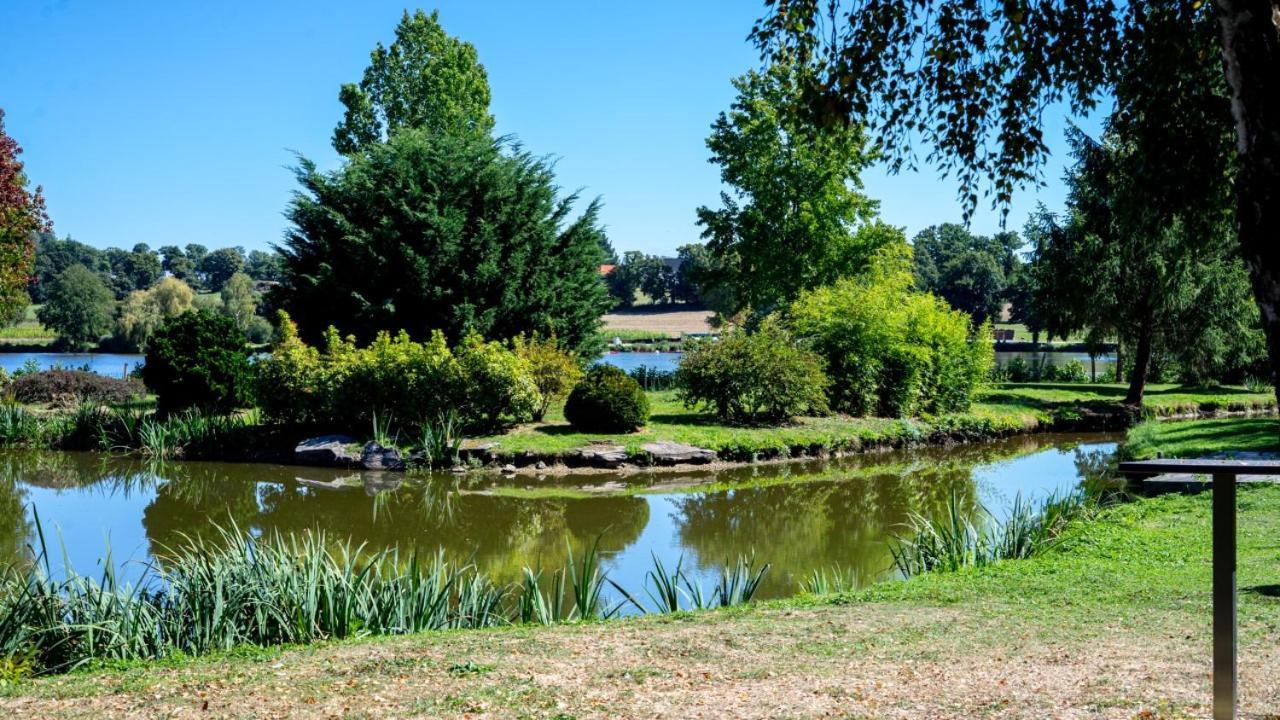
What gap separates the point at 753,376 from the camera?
21.8m

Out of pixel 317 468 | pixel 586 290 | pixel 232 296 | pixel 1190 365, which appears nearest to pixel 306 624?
pixel 317 468

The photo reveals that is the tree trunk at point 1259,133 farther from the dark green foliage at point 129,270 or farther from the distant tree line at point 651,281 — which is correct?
the dark green foliage at point 129,270

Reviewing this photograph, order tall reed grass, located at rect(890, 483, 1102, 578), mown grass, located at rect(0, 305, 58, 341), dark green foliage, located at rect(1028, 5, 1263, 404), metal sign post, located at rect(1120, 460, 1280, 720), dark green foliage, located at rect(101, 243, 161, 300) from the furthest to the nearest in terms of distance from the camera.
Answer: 1. dark green foliage, located at rect(101, 243, 161, 300)
2. mown grass, located at rect(0, 305, 58, 341)
3. dark green foliage, located at rect(1028, 5, 1263, 404)
4. tall reed grass, located at rect(890, 483, 1102, 578)
5. metal sign post, located at rect(1120, 460, 1280, 720)

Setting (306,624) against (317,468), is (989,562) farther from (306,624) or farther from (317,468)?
(317,468)

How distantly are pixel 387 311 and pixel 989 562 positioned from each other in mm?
18305

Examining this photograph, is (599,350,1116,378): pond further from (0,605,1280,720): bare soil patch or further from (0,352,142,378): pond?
(0,605,1280,720): bare soil patch

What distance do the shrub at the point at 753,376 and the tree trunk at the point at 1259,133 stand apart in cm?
1740

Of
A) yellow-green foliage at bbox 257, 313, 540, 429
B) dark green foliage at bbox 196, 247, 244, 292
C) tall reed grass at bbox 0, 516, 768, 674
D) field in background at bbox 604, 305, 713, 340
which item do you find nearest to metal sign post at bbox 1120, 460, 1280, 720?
tall reed grass at bbox 0, 516, 768, 674

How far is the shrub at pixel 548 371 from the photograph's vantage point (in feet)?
69.6

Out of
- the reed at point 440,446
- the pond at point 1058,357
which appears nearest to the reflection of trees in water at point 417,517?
the reed at point 440,446

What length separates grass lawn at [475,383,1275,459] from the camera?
65.1 ft

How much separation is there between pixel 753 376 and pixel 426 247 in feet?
30.0

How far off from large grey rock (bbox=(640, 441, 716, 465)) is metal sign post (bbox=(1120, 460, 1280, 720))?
598 inches

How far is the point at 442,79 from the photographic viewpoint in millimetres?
33094
